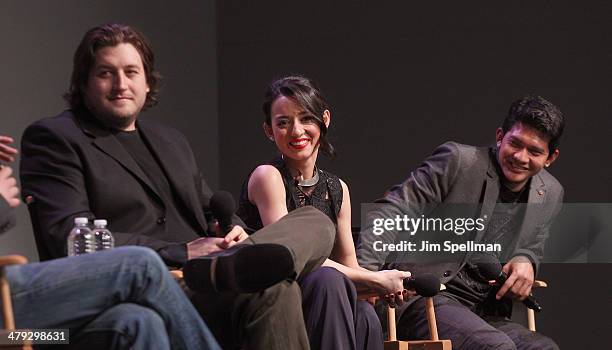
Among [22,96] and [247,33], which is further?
[247,33]

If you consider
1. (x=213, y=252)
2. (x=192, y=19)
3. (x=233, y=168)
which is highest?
(x=192, y=19)

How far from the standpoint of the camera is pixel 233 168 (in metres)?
6.14

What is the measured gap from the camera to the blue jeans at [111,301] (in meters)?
2.54

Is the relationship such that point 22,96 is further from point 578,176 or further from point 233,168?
point 578,176

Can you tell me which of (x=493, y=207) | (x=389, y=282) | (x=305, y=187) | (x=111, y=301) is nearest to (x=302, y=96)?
(x=305, y=187)

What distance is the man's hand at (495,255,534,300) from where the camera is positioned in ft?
13.8

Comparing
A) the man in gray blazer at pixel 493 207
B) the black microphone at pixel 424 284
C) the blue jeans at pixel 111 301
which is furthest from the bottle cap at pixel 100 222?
the man in gray blazer at pixel 493 207

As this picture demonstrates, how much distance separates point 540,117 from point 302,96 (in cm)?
105

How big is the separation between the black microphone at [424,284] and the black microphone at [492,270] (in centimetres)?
48

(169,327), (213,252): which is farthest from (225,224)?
(169,327)

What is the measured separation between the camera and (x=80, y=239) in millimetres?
3016

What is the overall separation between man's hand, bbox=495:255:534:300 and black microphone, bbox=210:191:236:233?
1.45 metres

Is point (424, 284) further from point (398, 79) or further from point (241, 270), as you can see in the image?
point (398, 79)

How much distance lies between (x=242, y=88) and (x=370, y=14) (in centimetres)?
84
